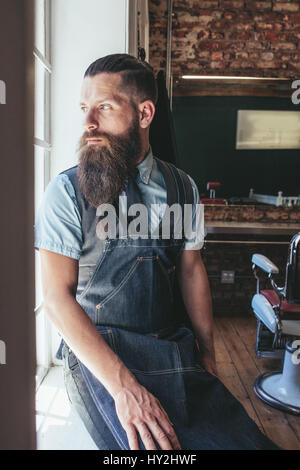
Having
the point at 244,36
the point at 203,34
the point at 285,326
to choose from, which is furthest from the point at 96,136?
the point at 244,36

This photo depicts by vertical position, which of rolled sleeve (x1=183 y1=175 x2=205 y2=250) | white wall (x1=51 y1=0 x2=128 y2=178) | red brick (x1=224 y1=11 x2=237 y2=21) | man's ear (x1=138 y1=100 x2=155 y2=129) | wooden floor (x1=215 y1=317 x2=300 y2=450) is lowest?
wooden floor (x1=215 y1=317 x2=300 y2=450)

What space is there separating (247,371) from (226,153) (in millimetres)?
2346

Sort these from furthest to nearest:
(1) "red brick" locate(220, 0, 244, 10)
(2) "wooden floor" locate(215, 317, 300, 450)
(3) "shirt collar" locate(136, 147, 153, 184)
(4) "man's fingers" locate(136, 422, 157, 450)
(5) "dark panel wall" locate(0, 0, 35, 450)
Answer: (1) "red brick" locate(220, 0, 244, 10) → (2) "wooden floor" locate(215, 317, 300, 450) → (3) "shirt collar" locate(136, 147, 153, 184) → (4) "man's fingers" locate(136, 422, 157, 450) → (5) "dark panel wall" locate(0, 0, 35, 450)

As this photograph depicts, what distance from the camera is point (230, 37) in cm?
390

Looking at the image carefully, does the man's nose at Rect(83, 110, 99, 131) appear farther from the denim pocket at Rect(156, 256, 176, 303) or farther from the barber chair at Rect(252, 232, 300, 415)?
the barber chair at Rect(252, 232, 300, 415)

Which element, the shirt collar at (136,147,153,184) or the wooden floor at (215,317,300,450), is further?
the wooden floor at (215,317,300,450)

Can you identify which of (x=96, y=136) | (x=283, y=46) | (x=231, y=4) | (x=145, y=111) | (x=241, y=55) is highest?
(x=231, y=4)

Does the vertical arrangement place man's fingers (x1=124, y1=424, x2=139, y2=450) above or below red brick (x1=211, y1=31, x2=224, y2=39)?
below

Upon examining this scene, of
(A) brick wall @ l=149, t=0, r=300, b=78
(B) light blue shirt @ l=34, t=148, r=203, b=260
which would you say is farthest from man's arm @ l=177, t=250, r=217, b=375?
(A) brick wall @ l=149, t=0, r=300, b=78

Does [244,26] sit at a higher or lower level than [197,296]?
higher

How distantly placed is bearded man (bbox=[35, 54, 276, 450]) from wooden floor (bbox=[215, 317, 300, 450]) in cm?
114

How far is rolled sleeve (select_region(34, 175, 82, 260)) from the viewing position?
1.14 metres

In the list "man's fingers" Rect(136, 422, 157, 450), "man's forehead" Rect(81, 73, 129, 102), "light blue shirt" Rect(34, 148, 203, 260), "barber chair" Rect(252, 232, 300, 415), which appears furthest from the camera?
"barber chair" Rect(252, 232, 300, 415)

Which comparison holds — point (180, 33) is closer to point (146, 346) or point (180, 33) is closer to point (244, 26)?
point (244, 26)
